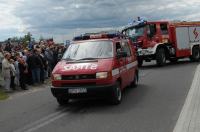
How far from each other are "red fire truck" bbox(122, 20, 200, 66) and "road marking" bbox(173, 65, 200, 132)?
1227 centimetres

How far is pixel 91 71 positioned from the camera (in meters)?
11.4

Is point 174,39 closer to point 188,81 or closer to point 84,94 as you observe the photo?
point 188,81

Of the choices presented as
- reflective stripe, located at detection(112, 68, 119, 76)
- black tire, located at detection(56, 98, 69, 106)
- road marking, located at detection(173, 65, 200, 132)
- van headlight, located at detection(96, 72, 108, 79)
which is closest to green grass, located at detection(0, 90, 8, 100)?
black tire, located at detection(56, 98, 69, 106)

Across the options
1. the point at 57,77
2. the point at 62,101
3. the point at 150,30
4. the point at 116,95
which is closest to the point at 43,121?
the point at 57,77

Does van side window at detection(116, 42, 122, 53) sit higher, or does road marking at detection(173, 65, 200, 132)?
van side window at detection(116, 42, 122, 53)

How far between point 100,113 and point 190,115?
2289mm

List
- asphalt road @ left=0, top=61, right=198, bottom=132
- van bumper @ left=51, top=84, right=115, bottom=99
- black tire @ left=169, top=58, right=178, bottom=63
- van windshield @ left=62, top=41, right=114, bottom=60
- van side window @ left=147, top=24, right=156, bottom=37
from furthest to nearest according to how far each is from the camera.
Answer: black tire @ left=169, top=58, right=178, bottom=63 → van side window @ left=147, top=24, right=156, bottom=37 → van windshield @ left=62, top=41, right=114, bottom=60 → van bumper @ left=51, top=84, right=115, bottom=99 → asphalt road @ left=0, top=61, right=198, bottom=132

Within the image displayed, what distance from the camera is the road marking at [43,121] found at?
30.1ft

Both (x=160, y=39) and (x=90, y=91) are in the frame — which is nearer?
(x=90, y=91)

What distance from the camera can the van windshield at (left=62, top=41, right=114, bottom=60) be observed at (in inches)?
490

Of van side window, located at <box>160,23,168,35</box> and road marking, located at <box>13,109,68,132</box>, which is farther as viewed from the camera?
van side window, located at <box>160,23,168,35</box>

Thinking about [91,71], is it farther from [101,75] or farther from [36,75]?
[36,75]

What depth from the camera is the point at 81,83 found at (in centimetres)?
1143

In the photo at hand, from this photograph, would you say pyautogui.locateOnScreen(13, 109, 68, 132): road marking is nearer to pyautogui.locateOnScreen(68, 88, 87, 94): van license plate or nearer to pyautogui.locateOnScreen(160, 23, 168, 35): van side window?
pyautogui.locateOnScreen(68, 88, 87, 94): van license plate
